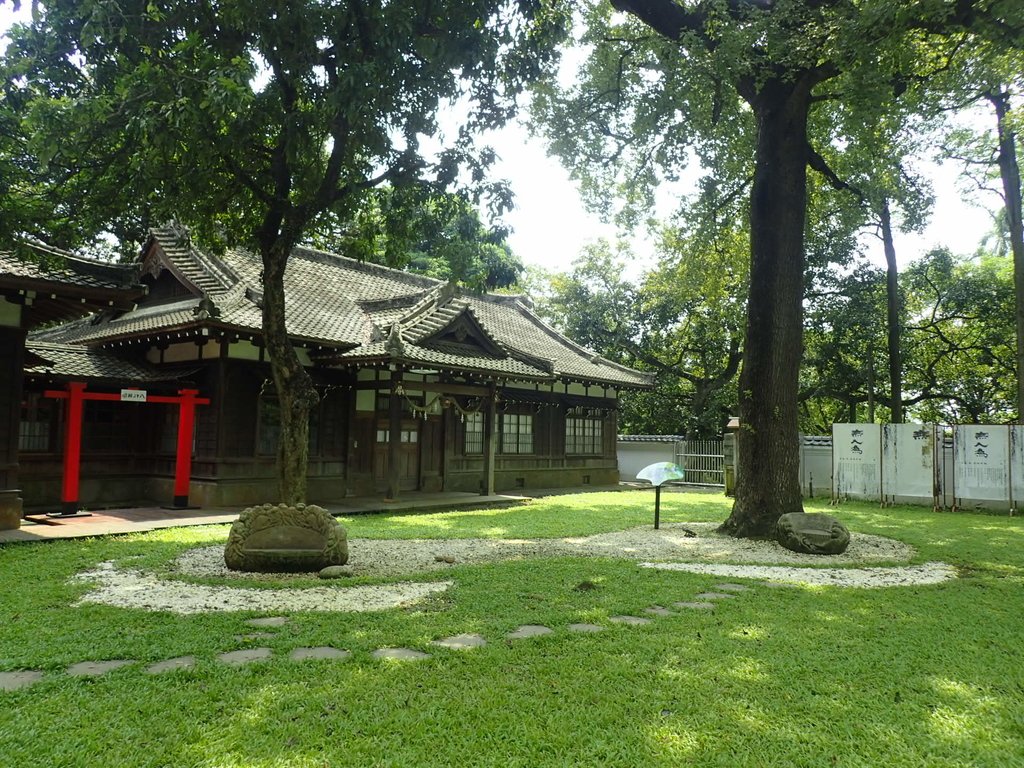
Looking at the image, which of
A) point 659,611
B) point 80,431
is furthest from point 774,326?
point 80,431

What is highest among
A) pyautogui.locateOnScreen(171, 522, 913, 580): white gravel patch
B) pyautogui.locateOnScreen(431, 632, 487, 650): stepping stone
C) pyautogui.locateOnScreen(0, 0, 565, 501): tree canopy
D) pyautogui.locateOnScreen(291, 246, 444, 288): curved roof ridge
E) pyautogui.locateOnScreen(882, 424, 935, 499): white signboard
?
pyautogui.locateOnScreen(291, 246, 444, 288): curved roof ridge

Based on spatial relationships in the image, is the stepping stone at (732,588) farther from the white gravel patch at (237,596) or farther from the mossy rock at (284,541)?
the mossy rock at (284,541)

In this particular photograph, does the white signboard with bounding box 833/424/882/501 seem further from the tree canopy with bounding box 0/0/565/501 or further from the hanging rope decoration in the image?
the tree canopy with bounding box 0/0/565/501

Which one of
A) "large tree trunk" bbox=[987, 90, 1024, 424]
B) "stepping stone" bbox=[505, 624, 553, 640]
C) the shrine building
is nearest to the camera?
"stepping stone" bbox=[505, 624, 553, 640]

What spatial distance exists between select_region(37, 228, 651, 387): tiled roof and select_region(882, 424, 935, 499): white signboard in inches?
328

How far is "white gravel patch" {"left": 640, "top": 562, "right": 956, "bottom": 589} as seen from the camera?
24.8 ft

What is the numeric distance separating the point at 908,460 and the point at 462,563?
13349 mm

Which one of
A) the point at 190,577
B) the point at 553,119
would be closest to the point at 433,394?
the point at 553,119

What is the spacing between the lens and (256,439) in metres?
13.8

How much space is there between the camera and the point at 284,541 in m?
7.62

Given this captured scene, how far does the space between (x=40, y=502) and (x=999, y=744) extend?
14634mm

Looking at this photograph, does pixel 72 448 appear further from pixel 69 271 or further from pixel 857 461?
pixel 857 461

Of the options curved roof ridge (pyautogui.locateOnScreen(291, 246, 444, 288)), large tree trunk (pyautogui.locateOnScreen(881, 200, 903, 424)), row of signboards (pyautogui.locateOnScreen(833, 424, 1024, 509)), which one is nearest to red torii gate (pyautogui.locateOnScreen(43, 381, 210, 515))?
curved roof ridge (pyautogui.locateOnScreen(291, 246, 444, 288))

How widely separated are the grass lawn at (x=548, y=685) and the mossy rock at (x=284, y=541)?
5.00ft
